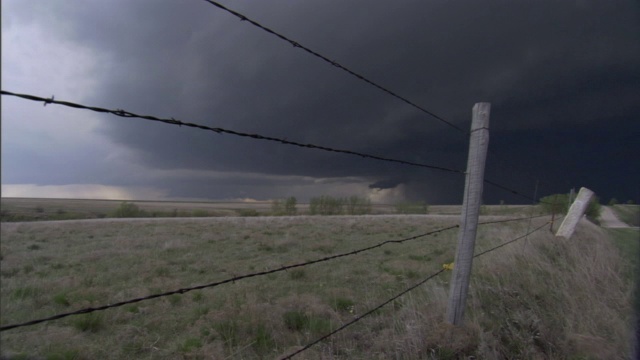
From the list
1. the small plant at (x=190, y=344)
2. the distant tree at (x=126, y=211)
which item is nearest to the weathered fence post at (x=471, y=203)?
the small plant at (x=190, y=344)

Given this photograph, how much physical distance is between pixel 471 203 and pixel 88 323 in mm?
5966

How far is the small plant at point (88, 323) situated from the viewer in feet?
17.2

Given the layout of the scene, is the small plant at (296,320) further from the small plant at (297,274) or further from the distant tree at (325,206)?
the distant tree at (325,206)

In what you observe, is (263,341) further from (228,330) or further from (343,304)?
(343,304)

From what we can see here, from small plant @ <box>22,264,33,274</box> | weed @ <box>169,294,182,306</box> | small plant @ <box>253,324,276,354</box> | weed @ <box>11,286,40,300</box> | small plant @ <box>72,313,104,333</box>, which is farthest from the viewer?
small plant @ <box>22,264,33,274</box>

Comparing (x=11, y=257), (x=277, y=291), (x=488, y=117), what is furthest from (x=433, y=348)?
(x=11, y=257)

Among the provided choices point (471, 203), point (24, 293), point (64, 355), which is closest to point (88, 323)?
point (64, 355)

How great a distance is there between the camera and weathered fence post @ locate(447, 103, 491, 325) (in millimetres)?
3262

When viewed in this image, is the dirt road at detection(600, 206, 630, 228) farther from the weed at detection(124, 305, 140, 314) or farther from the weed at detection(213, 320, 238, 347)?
the weed at detection(124, 305, 140, 314)

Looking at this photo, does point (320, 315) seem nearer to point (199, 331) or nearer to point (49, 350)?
point (199, 331)

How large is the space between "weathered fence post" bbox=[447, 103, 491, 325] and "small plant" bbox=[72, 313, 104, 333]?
539 cm

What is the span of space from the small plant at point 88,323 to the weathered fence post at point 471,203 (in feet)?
17.7

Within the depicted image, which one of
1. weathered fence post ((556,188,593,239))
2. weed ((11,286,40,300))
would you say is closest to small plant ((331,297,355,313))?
weathered fence post ((556,188,593,239))

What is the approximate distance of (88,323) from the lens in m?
5.29
